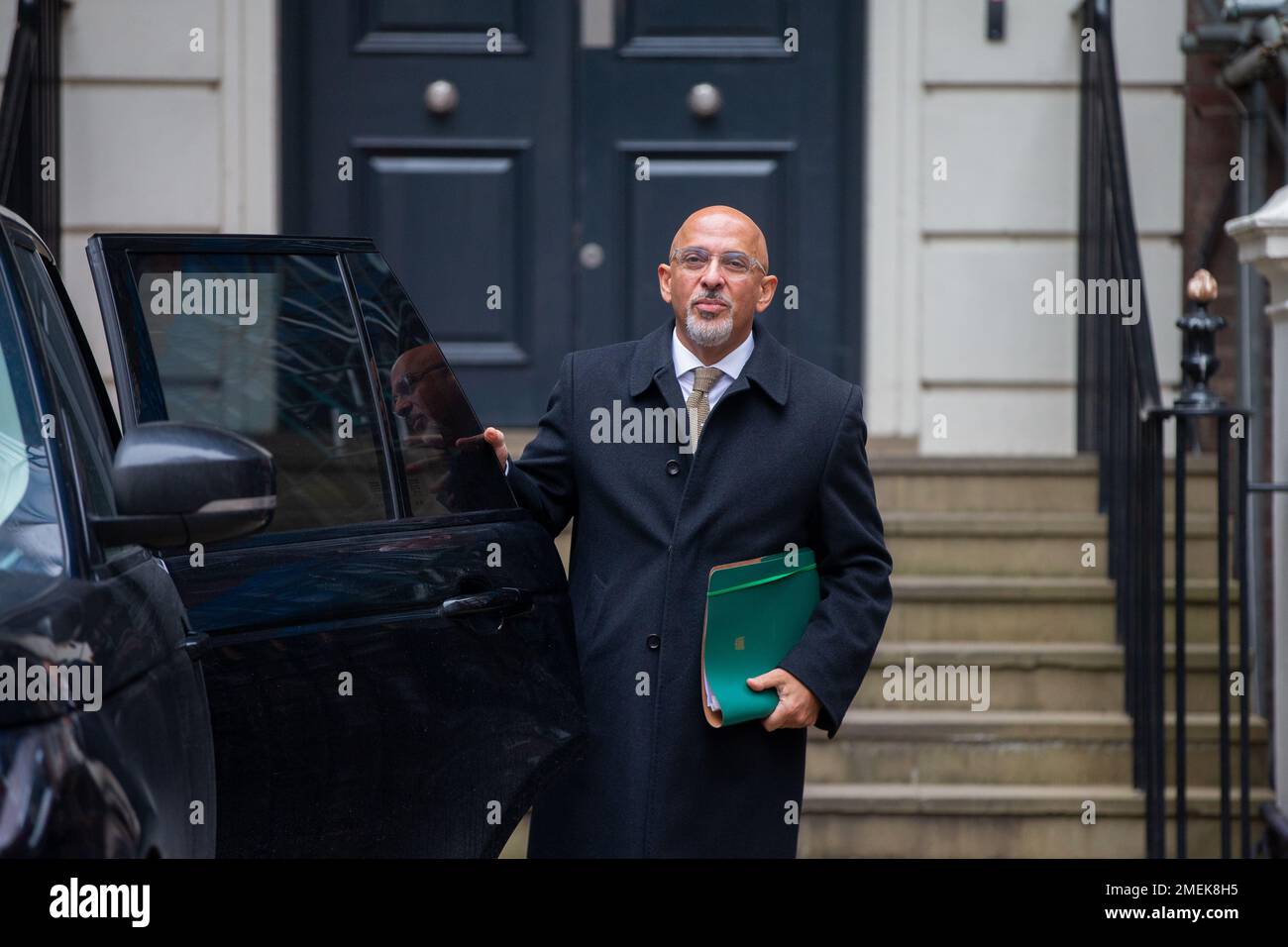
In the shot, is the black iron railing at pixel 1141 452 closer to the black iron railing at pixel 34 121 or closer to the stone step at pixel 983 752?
the stone step at pixel 983 752

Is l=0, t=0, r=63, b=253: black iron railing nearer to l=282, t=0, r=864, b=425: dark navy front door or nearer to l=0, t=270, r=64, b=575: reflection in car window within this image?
l=282, t=0, r=864, b=425: dark navy front door

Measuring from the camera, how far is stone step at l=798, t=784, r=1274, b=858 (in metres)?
4.90

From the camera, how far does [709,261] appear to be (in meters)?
3.12

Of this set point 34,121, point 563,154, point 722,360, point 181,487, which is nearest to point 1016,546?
point 563,154

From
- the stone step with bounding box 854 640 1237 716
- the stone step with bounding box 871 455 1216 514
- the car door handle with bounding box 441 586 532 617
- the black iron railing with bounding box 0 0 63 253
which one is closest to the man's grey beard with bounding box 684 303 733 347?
the car door handle with bounding box 441 586 532 617

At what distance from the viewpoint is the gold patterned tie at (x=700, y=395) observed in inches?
127

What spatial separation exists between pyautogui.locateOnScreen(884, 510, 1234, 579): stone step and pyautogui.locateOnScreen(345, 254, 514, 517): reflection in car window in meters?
2.73

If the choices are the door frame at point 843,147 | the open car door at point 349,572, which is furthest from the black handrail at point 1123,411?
the open car door at point 349,572

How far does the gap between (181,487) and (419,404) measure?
0.98 meters

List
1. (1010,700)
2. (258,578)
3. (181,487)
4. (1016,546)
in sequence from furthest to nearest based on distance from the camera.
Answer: (1016,546) → (1010,700) → (258,578) → (181,487)

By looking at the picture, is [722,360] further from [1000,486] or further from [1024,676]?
[1000,486]
